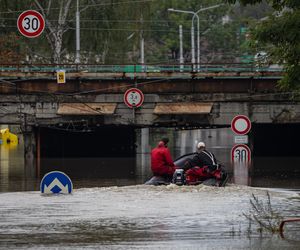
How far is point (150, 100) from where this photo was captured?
5491 cm

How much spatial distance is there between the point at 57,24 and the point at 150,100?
49.4ft

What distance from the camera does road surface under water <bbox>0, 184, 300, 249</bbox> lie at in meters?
17.5

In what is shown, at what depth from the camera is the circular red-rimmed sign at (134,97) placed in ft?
178

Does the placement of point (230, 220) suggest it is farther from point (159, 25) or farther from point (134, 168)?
point (159, 25)

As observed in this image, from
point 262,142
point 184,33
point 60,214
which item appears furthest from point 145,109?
point 184,33

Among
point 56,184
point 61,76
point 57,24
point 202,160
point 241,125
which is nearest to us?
point 56,184

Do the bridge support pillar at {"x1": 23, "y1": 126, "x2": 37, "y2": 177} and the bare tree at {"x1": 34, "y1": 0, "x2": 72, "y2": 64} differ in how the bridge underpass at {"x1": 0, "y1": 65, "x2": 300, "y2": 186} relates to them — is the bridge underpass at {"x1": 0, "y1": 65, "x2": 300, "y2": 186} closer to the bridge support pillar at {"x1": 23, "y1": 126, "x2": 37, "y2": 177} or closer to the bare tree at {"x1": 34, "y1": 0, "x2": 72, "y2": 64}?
the bridge support pillar at {"x1": 23, "y1": 126, "x2": 37, "y2": 177}

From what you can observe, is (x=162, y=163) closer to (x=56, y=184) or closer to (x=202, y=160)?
(x=202, y=160)

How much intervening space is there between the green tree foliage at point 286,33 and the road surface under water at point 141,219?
2.81 metres

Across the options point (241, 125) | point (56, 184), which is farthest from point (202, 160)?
point (241, 125)

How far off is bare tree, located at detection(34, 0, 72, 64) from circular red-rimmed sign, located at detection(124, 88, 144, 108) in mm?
13604

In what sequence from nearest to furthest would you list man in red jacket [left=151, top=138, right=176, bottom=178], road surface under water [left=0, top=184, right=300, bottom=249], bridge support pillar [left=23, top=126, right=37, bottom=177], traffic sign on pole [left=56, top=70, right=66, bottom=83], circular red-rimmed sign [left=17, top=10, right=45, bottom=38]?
road surface under water [left=0, top=184, right=300, bottom=249]
man in red jacket [left=151, top=138, right=176, bottom=178]
circular red-rimmed sign [left=17, top=10, right=45, bottom=38]
traffic sign on pole [left=56, top=70, right=66, bottom=83]
bridge support pillar [left=23, top=126, right=37, bottom=177]

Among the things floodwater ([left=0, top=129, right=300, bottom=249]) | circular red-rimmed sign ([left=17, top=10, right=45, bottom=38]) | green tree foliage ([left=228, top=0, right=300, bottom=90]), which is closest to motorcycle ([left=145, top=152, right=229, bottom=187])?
floodwater ([left=0, top=129, right=300, bottom=249])

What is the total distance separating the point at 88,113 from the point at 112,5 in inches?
585
